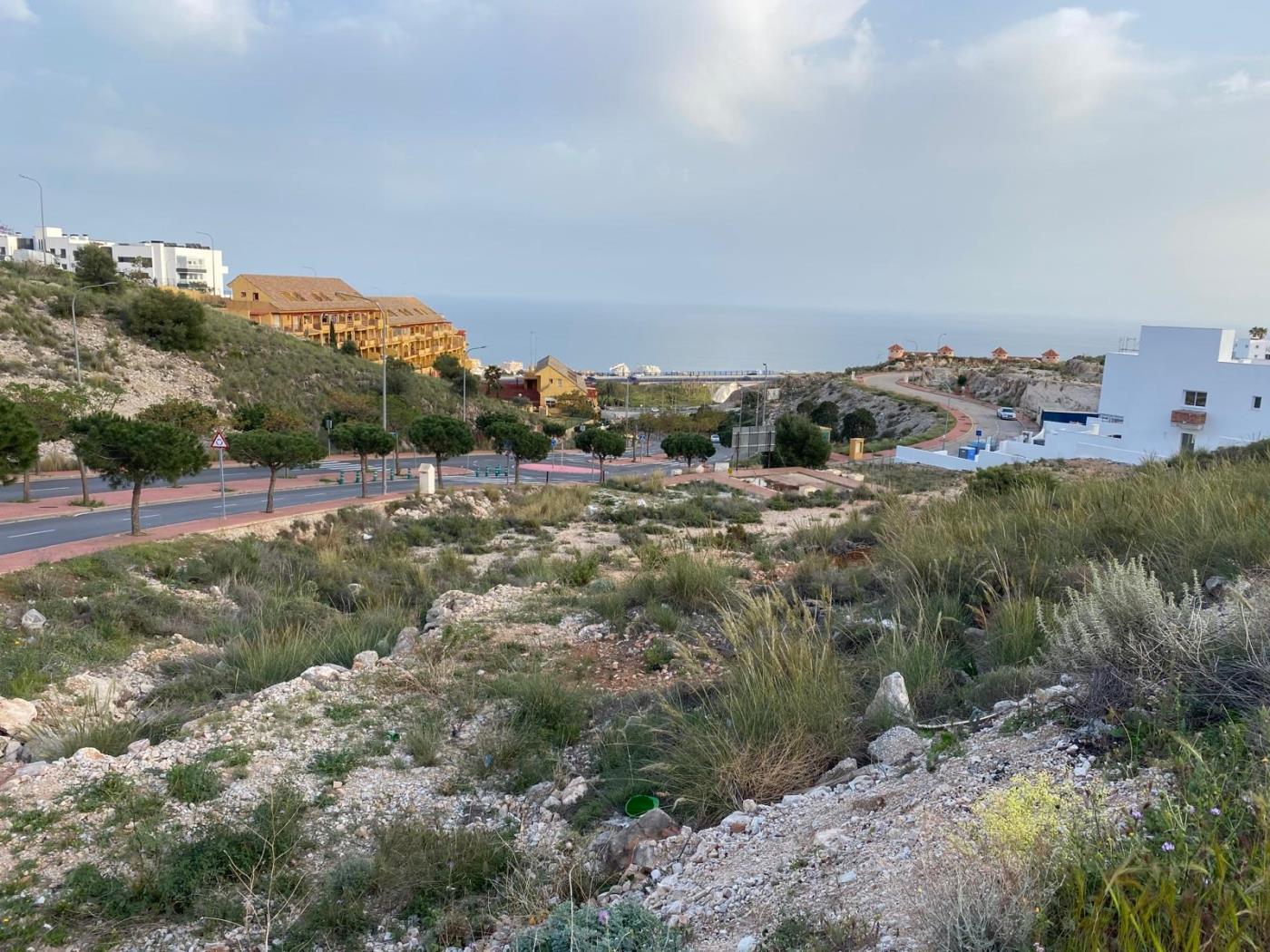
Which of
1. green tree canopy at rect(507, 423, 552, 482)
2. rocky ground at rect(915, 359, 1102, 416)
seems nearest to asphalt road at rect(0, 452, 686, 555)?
green tree canopy at rect(507, 423, 552, 482)

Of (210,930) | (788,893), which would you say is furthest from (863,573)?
(210,930)

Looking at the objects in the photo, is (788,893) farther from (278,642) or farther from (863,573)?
(278,642)

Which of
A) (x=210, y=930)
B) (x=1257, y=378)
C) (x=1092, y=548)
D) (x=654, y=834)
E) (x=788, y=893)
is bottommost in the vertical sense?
(x=210, y=930)

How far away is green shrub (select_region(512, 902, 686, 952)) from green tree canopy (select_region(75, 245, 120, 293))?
204 ft

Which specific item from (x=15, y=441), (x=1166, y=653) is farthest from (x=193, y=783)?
(x=15, y=441)

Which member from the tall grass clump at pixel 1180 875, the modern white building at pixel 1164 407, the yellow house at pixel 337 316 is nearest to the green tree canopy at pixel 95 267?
the yellow house at pixel 337 316

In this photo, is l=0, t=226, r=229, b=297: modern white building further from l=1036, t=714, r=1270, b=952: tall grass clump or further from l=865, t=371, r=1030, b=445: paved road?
l=1036, t=714, r=1270, b=952: tall grass clump

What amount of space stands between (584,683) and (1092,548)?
4.69 metres

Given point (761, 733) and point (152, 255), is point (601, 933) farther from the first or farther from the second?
point (152, 255)

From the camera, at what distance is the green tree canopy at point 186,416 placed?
103 ft

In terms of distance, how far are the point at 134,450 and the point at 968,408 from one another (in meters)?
65.7

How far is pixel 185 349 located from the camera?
46.8m

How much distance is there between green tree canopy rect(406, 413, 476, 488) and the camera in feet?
99.9

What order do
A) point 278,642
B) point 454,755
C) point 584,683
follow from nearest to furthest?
point 454,755 < point 584,683 < point 278,642
